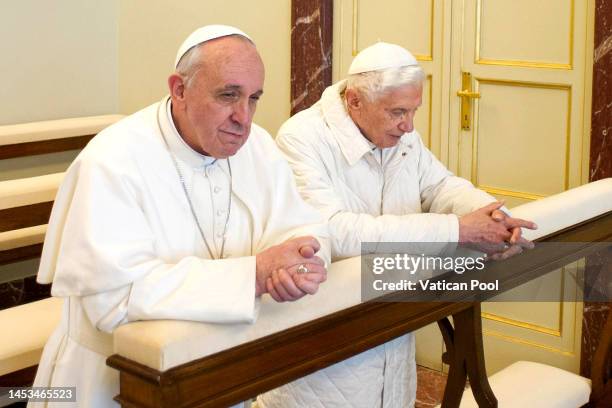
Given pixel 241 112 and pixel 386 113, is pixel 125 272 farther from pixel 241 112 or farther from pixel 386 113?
pixel 386 113

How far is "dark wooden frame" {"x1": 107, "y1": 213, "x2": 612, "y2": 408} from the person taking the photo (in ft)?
7.17

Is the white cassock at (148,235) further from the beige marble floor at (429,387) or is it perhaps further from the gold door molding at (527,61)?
the gold door molding at (527,61)

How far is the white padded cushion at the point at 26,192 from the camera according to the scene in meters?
3.94

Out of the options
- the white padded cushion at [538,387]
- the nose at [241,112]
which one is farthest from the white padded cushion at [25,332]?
the white padded cushion at [538,387]

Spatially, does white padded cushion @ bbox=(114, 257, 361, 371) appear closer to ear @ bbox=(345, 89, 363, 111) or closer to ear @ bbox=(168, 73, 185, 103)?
ear @ bbox=(168, 73, 185, 103)

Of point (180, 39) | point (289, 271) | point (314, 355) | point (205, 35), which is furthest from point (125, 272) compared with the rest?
point (180, 39)

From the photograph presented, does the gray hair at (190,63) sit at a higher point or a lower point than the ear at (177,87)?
higher

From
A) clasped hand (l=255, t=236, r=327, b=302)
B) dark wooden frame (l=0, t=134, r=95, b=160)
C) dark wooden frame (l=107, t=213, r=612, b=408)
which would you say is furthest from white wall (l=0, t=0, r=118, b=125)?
clasped hand (l=255, t=236, r=327, b=302)

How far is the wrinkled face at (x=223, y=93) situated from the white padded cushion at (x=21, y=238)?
95.5 inches

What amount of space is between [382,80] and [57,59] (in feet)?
11.9

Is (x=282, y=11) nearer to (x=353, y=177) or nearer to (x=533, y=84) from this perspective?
(x=533, y=84)

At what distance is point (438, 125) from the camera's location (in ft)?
18.0

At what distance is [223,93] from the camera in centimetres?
262

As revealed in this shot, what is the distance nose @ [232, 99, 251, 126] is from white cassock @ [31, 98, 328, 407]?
20 centimetres
